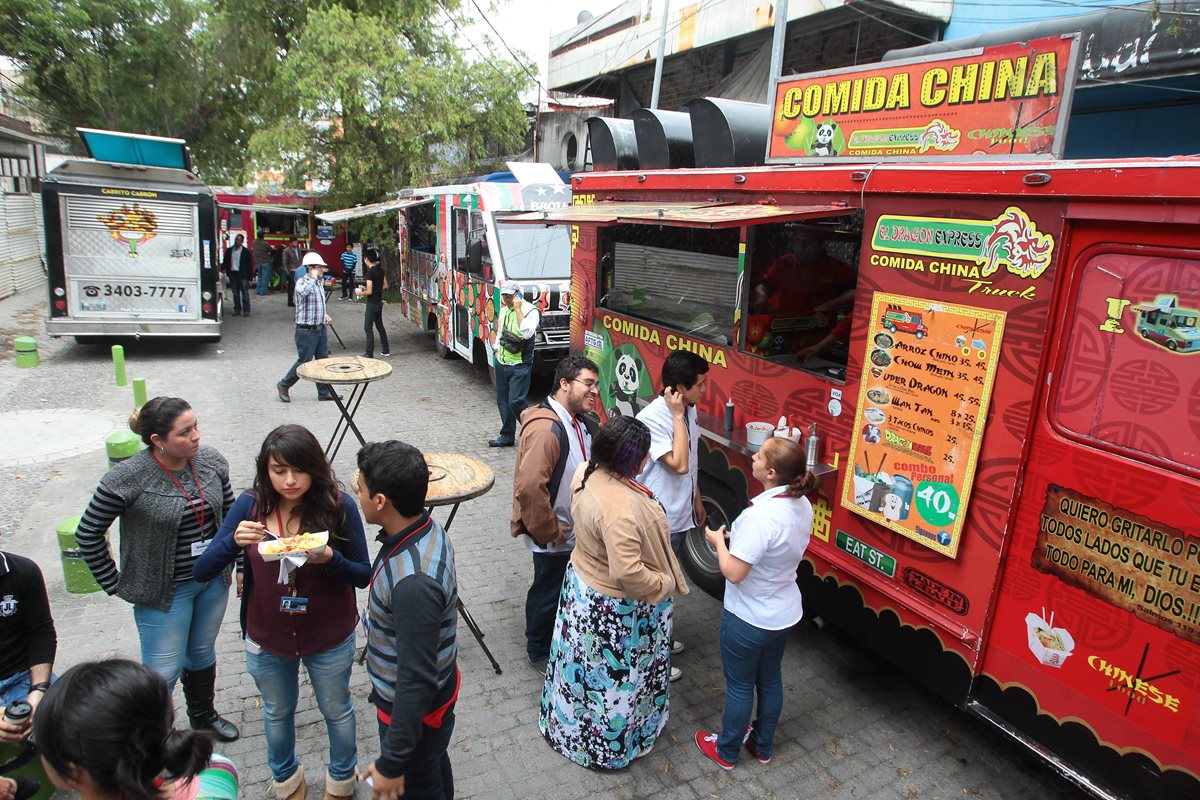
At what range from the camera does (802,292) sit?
17.1 feet

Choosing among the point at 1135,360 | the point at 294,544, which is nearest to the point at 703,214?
the point at 1135,360

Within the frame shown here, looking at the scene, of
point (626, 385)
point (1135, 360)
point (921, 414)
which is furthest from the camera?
point (626, 385)

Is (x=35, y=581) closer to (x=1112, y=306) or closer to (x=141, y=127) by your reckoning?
(x=1112, y=306)

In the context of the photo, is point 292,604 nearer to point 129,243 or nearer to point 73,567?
point 73,567

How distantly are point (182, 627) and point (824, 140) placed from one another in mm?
4243

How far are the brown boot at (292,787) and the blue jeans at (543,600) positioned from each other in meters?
1.43

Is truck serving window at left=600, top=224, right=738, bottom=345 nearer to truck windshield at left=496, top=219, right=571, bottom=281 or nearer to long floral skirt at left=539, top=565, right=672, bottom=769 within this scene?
long floral skirt at left=539, top=565, right=672, bottom=769

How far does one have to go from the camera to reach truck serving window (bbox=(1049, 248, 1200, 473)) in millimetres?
2688

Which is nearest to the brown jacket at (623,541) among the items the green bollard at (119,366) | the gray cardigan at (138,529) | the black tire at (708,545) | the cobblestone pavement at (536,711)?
the cobblestone pavement at (536,711)

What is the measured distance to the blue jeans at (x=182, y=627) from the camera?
10.7 ft

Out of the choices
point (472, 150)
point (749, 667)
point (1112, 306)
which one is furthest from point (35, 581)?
point (472, 150)

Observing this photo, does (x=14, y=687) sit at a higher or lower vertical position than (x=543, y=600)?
higher

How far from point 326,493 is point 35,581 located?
3.45ft

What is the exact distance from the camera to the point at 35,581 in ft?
8.96
